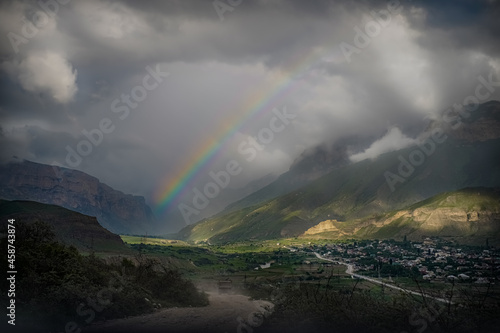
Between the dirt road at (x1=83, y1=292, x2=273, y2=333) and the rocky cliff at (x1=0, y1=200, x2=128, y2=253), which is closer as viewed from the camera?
the dirt road at (x1=83, y1=292, x2=273, y2=333)

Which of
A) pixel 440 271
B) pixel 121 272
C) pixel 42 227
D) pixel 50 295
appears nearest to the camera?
pixel 50 295

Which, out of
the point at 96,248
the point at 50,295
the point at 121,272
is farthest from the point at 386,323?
the point at 96,248

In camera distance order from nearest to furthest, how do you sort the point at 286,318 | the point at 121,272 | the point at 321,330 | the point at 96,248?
the point at 321,330 → the point at 286,318 → the point at 121,272 → the point at 96,248

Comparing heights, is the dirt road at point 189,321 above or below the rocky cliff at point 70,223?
below

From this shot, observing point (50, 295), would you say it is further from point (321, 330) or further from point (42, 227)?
point (321, 330)

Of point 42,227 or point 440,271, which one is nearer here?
point 42,227

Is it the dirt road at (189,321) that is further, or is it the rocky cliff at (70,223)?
the rocky cliff at (70,223)

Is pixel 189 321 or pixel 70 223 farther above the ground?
pixel 70 223

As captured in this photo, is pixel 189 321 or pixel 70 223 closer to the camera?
pixel 189 321
